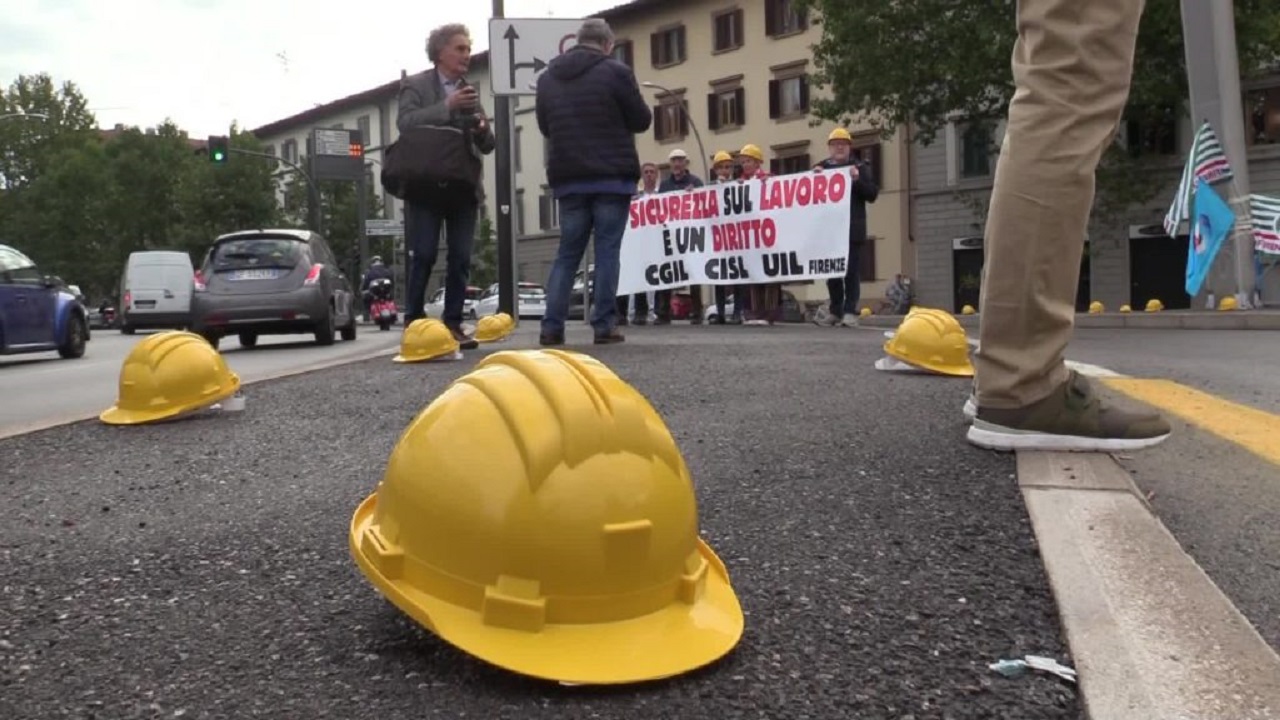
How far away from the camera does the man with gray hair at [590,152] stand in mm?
7926

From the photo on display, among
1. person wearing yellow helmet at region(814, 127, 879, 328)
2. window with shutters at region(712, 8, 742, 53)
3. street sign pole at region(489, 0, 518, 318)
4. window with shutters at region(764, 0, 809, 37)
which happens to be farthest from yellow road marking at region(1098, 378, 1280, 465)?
window with shutters at region(712, 8, 742, 53)

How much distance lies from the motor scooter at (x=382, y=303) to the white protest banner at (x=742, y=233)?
32.0 feet

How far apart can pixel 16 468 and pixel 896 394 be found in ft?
10.6

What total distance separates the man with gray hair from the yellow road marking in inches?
137

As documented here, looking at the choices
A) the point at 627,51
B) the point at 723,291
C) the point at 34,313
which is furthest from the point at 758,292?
the point at 627,51

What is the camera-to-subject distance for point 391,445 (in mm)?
3852

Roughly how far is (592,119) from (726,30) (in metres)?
40.3

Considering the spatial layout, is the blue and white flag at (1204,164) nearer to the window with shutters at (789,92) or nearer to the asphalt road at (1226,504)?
the asphalt road at (1226,504)

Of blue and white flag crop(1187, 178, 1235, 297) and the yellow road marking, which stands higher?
blue and white flag crop(1187, 178, 1235, 297)

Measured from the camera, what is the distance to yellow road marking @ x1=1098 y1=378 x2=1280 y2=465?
11.8 feet

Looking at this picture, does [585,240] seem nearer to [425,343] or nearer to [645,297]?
[425,343]

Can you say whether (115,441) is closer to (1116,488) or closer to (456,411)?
(456,411)

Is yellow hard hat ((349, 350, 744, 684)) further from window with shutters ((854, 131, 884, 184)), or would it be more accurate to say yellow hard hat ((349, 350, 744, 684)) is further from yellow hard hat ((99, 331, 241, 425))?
window with shutters ((854, 131, 884, 184))

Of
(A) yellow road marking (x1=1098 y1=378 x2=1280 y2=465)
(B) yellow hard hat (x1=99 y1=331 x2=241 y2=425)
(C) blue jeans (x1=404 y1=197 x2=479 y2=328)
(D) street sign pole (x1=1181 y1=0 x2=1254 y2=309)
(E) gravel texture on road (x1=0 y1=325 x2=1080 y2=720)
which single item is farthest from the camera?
(D) street sign pole (x1=1181 y1=0 x2=1254 y2=309)
